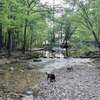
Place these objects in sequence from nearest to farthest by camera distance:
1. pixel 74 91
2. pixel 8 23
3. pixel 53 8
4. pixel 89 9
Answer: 1. pixel 74 91
2. pixel 8 23
3. pixel 89 9
4. pixel 53 8

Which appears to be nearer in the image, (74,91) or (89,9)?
(74,91)

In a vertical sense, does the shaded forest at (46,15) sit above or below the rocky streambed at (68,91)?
above

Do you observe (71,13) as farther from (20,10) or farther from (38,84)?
(38,84)

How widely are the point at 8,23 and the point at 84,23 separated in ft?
32.7

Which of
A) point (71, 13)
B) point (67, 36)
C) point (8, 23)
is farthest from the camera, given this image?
point (67, 36)

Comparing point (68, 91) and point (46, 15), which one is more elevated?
point (46, 15)

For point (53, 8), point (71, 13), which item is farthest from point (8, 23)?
point (53, 8)

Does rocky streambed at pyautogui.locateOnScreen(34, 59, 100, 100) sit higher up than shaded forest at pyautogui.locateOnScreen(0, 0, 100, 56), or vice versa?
shaded forest at pyautogui.locateOnScreen(0, 0, 100, 56)

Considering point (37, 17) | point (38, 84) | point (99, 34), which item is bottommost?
point (38, 84)

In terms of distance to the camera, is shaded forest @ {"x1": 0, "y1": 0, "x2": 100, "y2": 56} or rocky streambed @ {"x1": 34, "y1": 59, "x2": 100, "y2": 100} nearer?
rocky streambed @ {"x1": 34, "y1": 59, "x2": 100, "y2": 100}

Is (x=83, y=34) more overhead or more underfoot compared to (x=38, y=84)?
more overhead

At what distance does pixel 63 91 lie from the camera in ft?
35.0

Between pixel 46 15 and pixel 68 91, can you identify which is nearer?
pixel 68 91

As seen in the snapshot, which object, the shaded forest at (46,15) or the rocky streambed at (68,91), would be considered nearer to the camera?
the rocky streambed at (68,91)
